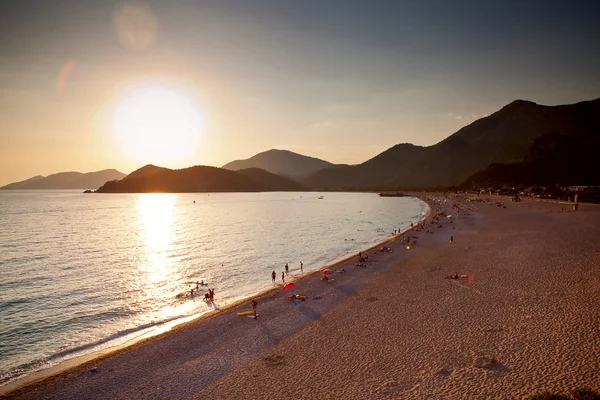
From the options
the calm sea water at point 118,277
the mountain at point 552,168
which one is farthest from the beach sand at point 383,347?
the mountain at point 552,168

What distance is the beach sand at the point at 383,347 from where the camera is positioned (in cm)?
1276

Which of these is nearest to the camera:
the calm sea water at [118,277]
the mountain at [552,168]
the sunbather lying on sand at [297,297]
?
the calm sea water at [118,277]

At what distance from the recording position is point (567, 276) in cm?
2516

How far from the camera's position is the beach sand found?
12758mm

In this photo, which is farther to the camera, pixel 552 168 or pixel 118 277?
pixel 552 168

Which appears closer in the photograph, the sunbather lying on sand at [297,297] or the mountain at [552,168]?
the sunbather lying on sand at [297,297]

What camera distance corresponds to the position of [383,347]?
15812 millimetres

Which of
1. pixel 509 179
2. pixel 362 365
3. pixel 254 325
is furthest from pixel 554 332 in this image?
pixel 509 179

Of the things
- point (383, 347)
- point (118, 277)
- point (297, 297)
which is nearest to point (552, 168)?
point (297, 297)

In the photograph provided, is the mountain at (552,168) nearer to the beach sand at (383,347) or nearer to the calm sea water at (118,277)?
the calm sea water at (118,277)

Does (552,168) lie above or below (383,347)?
above

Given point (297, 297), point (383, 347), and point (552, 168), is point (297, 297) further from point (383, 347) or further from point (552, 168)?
point (552, 168)

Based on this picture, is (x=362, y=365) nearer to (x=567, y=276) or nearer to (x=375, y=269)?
(x=375, y=269)

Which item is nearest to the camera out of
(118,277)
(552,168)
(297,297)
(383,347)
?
(383,347)
